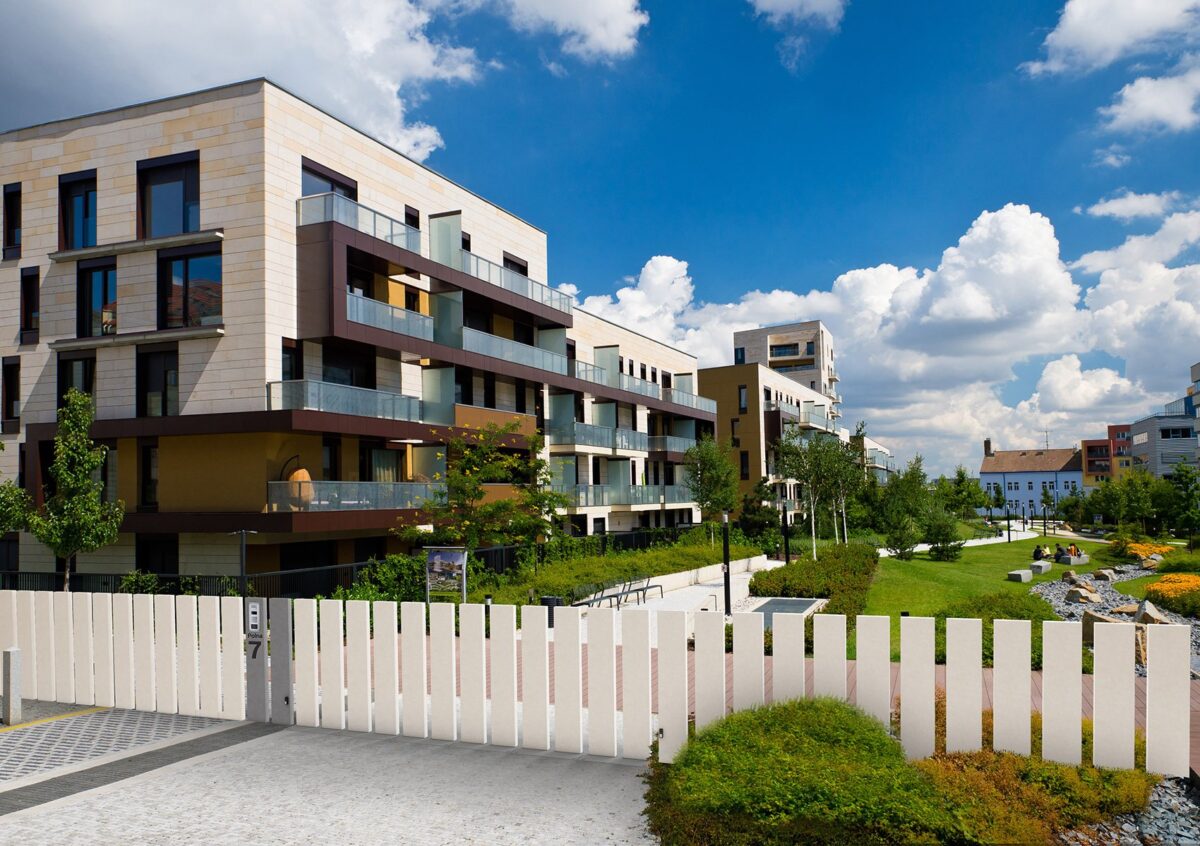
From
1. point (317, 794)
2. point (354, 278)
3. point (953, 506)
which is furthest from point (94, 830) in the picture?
point (953, 506)

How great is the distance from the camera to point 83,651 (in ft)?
35.7

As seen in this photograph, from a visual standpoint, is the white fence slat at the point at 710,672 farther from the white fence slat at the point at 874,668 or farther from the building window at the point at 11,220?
the building window at the point at 11,220

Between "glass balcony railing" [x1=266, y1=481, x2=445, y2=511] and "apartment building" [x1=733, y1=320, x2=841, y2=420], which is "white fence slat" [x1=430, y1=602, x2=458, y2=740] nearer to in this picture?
"glass balcony railing" [x1=266, y1=481, x2=445, y2=511]

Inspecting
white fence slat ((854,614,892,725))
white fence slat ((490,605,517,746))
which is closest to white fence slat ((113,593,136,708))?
white fence slat ((490,605,517,746))

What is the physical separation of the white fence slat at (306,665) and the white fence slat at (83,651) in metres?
3.20

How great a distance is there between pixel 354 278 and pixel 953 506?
248 ft

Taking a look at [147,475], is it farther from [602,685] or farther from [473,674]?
[602,685]

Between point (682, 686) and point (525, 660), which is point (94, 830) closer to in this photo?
point (525, 660)

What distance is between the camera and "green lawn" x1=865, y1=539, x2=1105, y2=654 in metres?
23.5

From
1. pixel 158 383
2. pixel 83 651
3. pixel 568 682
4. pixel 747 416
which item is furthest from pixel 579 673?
pixel 747 416

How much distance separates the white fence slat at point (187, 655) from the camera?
9.92 metres

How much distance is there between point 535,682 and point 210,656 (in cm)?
405

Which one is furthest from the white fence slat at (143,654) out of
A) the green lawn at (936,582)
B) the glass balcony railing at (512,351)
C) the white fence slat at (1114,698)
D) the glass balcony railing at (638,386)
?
the glass balcony railing at (638,386)

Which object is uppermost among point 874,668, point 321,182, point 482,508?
point 321,182
